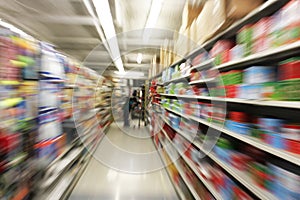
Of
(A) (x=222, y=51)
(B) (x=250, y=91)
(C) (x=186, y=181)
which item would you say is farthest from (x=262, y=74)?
(C) (x=186, y=181)

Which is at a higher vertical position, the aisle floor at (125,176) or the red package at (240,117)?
the red package at (240,117)

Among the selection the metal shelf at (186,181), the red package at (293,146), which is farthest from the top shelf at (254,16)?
the metal shelf at (186,181)

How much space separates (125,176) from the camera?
2.95 m

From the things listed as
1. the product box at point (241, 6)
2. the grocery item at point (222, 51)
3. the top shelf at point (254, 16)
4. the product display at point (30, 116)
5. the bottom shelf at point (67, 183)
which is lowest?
the bottom shelf at point (67, 183)

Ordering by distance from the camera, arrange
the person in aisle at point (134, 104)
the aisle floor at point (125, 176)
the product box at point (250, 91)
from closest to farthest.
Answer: the product box at point (250, 91)
the aisle floor at point (125, 176)
the person in aisle at point (134, 104)

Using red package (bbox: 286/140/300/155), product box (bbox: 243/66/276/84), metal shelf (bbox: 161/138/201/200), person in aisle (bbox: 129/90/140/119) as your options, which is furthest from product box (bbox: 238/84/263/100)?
person in aisle (bbox: 129/90/140/119)

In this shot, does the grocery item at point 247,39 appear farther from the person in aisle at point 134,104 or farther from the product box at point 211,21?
the person in aisle at point 134,104

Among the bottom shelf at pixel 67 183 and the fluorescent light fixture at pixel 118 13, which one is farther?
the fluorescent light fixture at pixel 118 13

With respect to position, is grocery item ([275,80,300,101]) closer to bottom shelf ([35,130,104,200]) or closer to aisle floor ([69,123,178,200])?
bottom shelf ([35,130,104,200])

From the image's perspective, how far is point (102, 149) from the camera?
14.5 feet

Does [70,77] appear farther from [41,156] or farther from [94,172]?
[94,172]

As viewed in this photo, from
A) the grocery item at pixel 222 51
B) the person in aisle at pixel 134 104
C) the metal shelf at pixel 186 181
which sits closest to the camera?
the grocery item at pixel 222 51

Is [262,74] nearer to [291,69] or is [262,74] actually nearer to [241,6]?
[291,69]

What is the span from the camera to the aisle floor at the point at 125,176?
240 cm
